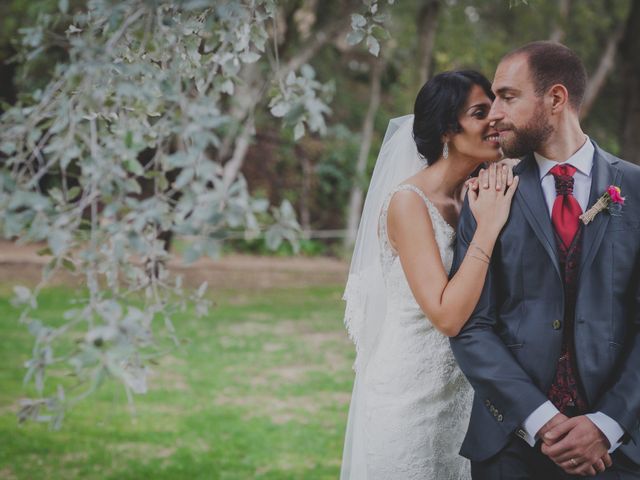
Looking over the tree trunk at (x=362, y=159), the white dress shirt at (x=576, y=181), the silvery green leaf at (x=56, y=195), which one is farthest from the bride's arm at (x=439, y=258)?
the tree trunk at (x=362, y=159)

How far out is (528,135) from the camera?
2494 millimetres

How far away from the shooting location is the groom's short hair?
2.48 m

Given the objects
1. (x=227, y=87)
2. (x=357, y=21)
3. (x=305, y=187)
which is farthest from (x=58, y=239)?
(x=305, y=187)

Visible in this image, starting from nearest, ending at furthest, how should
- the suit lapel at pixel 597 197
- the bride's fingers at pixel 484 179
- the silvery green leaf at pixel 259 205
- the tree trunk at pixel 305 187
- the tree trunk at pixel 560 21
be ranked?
the silvery green leaf at pixel 259 205 → the suit lapel at pixel 597 197 → the bride's fingers at pixel 484 179 → the tree trunk at pixel 560 21 → the tree trunk at pixel 305 187

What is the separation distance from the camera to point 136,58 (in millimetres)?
2240

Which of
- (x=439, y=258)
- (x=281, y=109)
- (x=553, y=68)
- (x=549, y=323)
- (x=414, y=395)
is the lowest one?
(x=414, y=395)

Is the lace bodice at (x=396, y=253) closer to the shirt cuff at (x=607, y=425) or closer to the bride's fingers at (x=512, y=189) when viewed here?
the bride's fingers at (x=512, y=189)

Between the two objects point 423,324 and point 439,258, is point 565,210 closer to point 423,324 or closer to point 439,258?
point 439,258

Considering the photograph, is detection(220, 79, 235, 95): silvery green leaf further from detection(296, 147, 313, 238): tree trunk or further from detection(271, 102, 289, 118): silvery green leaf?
detection(296, 147, 313, 238): tree trunk

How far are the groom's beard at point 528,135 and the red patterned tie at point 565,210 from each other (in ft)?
0.43

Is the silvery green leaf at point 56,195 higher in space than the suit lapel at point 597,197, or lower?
lower

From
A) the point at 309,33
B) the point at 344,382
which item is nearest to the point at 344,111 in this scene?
the point at 309,33

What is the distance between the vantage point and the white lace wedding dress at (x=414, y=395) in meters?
3.00

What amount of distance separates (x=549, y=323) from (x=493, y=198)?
44 centimetres
